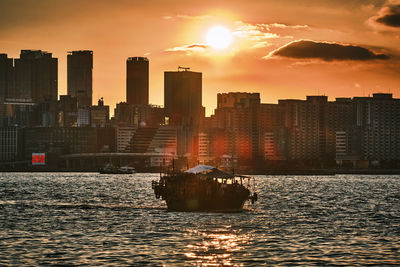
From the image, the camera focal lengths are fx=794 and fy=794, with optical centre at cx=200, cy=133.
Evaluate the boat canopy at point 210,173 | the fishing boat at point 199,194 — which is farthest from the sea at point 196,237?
the boat canopy at point 210,173

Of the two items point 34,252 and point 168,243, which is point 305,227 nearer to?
point 168,243

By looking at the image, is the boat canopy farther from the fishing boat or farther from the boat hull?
the boat hull

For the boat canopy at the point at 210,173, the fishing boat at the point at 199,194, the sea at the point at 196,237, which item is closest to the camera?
the sea at the point at 196,237

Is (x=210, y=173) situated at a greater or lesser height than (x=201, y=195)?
greater

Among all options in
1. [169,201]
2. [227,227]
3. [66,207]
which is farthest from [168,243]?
[66,207]

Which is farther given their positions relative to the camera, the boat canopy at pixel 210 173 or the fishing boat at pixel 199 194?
the boat canopy at pixel 210 173

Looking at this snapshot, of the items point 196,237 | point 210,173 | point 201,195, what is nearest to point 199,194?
point 201,195

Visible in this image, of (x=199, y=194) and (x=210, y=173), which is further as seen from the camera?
(x=210, y=173)

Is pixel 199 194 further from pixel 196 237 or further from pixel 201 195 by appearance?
pixel 196 237

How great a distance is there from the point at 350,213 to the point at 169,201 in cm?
2231

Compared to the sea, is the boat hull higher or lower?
higher

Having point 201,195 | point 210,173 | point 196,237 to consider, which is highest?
point 210,173

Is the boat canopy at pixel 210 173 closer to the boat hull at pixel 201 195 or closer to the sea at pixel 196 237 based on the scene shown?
the boat hull at pixel 201 195

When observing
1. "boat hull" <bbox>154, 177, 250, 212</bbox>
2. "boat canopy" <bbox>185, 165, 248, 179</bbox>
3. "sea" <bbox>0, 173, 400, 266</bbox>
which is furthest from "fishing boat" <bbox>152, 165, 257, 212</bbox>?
"boat canopy" <bbox>185, 165, 248, 179</bbox>
